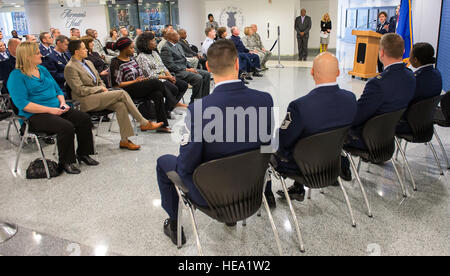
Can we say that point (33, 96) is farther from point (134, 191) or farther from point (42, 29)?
point (42, 29)

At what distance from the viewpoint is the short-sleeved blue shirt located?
12.0 feet

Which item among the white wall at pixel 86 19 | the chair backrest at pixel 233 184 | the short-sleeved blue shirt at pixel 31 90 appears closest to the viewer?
the chair backrest at pixel 233 184

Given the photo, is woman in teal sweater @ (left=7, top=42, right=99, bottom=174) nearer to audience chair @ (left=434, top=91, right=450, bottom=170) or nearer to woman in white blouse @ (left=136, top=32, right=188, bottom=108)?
woman in white blouse @ (left=136, top=32, right=188, bottom=108)

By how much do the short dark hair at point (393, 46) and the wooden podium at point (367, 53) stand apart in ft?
17.5

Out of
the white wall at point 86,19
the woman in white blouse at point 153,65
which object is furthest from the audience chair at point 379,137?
the white wall at point 86,19

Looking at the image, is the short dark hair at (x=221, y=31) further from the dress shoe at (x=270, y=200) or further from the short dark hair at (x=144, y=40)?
the dress shoe at (x=270, y=200)

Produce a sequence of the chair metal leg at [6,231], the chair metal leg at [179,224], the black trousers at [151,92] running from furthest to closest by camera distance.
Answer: the black trousers at [151,92], the chair metal leg at [6,231], the chair metal leg at [179,224]

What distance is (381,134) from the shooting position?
283 centimetres

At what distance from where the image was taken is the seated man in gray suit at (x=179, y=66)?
244 inches

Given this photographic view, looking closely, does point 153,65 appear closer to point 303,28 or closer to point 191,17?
point 303,28

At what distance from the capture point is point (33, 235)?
2.78m
